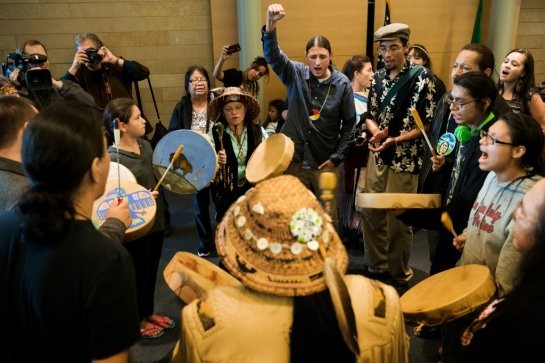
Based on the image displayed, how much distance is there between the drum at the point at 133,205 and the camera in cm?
166

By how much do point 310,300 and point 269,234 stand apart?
0.18 metres

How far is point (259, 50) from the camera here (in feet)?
14.1

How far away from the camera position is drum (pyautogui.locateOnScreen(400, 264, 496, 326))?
127cm

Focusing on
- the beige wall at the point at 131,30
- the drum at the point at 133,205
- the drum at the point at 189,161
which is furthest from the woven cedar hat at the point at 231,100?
the beige wall at the point at 131,30

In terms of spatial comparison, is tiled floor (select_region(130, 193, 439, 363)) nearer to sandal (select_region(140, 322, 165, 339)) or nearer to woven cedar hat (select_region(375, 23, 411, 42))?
sandal (select_region(140, 322, 165, 339))

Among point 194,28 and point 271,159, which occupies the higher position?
point 194,28

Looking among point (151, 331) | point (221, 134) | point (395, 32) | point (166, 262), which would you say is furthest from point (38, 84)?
point (395, 32)

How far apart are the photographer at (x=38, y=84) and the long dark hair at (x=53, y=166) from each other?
75.5 inches

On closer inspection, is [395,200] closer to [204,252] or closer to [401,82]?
[401,82]

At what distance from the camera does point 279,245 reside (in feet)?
3.08

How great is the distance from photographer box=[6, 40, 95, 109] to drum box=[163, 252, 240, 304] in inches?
68.5

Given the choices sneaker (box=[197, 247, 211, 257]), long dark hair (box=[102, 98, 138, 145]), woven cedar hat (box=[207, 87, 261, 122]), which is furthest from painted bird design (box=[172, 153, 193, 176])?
sneaker (box=[197, 247, 211, 257])

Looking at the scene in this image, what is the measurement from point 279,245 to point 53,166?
51cm

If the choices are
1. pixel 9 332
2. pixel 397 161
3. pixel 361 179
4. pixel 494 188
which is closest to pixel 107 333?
pixel 9 332
